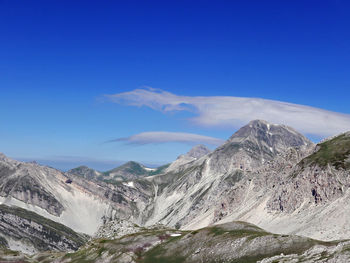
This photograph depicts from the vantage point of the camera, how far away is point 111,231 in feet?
531

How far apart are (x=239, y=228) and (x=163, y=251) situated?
70.4 ft

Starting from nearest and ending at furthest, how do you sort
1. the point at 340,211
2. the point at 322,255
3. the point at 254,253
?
the point at 322,255
the point at 254,253
the point at 340,211

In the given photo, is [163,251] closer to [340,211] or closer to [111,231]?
[111,231]

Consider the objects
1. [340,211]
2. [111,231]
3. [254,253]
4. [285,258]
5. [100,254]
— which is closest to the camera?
[285,258]

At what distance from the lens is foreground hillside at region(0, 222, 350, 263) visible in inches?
2913

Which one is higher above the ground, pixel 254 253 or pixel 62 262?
pixel 254 253

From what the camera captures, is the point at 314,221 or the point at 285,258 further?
the point at 314,221

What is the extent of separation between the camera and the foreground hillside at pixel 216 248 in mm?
74000

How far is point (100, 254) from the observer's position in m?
123

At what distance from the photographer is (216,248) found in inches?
3829

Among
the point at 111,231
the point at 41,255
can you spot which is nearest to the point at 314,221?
the point at 111,231

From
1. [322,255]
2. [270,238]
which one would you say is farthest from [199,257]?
[322,255]

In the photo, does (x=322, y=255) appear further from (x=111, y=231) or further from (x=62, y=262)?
(x=111, y=231)

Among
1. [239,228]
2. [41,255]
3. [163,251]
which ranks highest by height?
[239,228]
